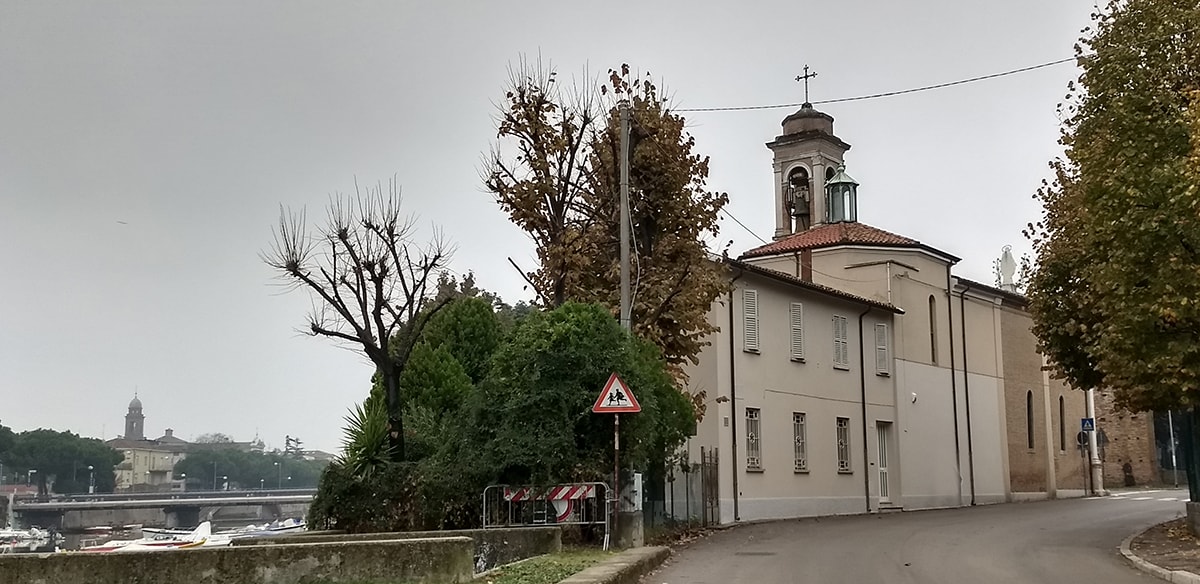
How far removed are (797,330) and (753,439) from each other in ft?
12.5

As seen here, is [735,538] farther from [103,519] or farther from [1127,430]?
[103,519]

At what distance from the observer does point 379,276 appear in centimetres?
2230

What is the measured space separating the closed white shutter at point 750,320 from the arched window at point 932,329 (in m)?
10.4

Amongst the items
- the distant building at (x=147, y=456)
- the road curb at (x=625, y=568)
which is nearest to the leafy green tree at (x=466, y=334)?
the road curb at (x=625, y=568)

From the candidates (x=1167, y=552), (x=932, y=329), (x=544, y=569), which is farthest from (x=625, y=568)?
(x=932, y=329)

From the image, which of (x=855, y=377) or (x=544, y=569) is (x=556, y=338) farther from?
(x=855, y=377)

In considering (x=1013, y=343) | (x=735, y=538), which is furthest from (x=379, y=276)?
(x=1013, y=343)

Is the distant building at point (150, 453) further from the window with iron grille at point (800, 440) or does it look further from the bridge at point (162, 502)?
the window with iron grille at point (800, 440)

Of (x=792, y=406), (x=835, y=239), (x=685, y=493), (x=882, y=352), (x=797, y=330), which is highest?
(x=835, y=239)

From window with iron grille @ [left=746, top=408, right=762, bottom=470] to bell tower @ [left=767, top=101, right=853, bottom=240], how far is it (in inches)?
475

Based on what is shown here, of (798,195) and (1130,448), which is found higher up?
(798,195)

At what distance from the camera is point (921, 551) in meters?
18.3

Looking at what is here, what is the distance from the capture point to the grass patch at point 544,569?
11805 millimetres

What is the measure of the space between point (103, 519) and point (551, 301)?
6688 centimetres
